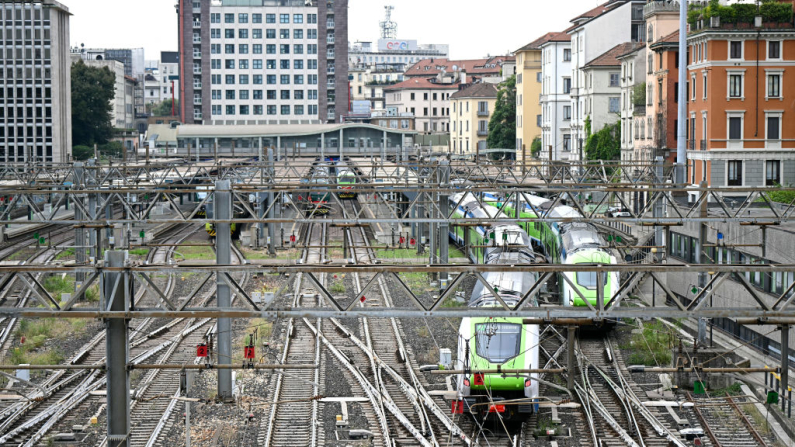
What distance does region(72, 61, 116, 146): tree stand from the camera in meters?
96.4

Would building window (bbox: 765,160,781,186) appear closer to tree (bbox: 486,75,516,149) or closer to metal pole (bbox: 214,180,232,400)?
metal pole (bbox: 214,180,232,400)

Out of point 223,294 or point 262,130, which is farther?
point 262,130

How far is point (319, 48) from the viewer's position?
110 meters

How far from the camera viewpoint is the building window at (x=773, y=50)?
42875 mm

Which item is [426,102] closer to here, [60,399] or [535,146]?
[535,146]

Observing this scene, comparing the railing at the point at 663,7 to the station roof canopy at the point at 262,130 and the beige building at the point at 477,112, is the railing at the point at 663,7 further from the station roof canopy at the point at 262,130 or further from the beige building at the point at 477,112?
the beige building at the point at 477,112

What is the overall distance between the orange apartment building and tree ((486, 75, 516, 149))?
50325 millimetres

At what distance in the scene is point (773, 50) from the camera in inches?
1694

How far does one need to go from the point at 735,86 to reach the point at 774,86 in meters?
1.57

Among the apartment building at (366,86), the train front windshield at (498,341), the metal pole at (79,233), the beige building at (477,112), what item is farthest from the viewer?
the apartment building at (366,86)

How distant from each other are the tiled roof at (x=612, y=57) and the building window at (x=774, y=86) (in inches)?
900

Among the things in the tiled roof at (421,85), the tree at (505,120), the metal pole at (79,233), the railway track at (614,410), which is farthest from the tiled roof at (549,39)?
the railway track at (614,410)

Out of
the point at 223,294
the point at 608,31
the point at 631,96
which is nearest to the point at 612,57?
the point at 608,31

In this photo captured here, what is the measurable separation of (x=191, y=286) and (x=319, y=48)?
77550 mm
